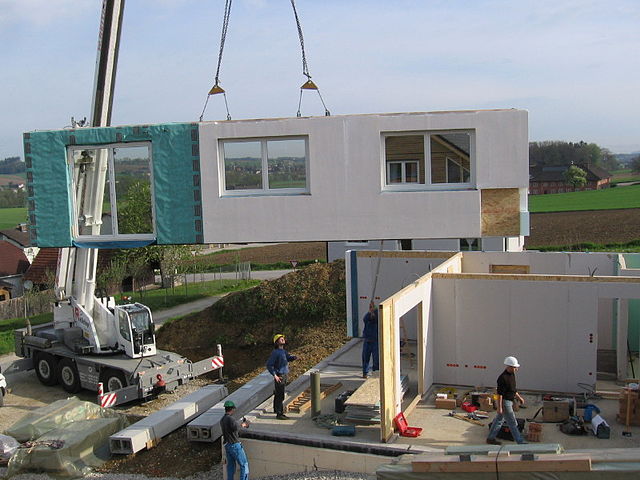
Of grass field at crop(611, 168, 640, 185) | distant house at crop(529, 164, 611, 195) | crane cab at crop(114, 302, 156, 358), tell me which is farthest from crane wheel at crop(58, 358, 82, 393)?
grass field at crop(611, 168, 640, 185)

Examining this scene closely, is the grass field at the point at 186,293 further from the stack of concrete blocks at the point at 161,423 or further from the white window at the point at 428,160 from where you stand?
the white window at the point at 428,160

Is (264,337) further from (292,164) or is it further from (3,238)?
(3,238)

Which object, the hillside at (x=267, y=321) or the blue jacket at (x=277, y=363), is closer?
the blue jacket at (x=277, y=363)

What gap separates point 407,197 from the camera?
38.4 feet

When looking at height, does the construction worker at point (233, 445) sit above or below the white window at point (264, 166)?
below

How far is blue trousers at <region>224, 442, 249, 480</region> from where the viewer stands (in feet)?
35.8

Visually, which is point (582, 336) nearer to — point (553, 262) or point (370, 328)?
point (553, 262)

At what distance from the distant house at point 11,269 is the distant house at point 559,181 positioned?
8523 cm

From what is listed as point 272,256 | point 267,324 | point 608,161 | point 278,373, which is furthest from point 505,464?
point 608,161

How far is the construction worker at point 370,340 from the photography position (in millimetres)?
14023

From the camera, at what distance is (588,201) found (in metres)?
80.2

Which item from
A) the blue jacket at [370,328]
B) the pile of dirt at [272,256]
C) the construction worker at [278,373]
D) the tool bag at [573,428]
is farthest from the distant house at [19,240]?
the tool bag at [573,428]

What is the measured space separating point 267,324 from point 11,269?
3929 cm

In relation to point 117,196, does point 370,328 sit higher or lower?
lower
